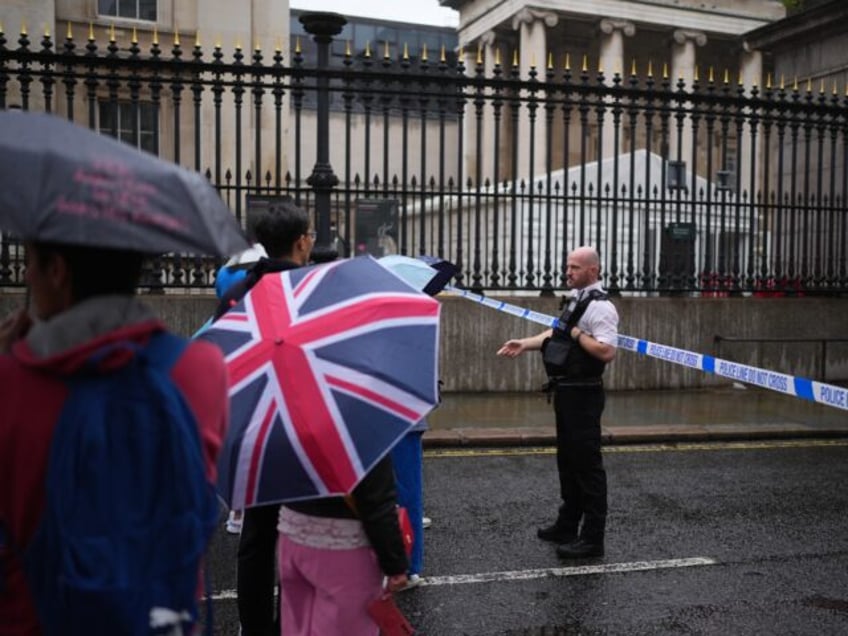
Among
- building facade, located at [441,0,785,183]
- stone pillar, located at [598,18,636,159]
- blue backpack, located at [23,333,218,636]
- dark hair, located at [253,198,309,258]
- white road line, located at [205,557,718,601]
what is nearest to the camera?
blue backpack, located at [23,333,218,636]

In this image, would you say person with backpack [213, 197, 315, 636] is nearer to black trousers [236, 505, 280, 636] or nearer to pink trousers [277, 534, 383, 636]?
black trousers [236, 505, 280, 636]

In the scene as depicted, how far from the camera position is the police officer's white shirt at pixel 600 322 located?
5.28m

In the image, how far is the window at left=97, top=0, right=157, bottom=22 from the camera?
2214cm

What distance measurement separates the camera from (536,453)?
329 inches

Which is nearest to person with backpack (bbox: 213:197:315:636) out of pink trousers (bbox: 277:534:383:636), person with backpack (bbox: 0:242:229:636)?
pink trousers (bbox: 277:534:383:636)

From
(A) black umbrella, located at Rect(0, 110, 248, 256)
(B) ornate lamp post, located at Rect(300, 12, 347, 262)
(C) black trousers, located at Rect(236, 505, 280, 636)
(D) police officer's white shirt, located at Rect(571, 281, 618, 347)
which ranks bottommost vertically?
(C) black trousers, located at Rect(236, 505, 280, 636)

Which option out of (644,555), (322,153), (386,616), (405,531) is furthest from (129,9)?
(386,616)

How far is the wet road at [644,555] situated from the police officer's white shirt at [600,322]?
1.33 meters

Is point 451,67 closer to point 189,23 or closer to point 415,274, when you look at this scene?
point 415,274

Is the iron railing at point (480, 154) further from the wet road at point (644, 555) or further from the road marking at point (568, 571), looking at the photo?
the road marking at point (568, 571)

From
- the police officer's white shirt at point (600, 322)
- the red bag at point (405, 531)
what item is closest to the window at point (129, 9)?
the police officer's white shirt at point (600, 322)

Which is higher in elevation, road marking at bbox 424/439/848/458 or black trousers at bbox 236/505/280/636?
black trousers at bbox 236/505/280/636

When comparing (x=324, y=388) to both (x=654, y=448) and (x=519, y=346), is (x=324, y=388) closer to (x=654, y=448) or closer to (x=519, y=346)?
(x=519, y=346)

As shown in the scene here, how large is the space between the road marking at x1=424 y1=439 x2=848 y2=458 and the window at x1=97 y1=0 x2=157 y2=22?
1808 centimetres
